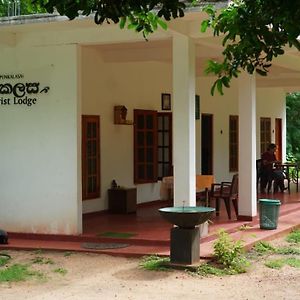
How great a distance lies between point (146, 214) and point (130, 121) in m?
1.77

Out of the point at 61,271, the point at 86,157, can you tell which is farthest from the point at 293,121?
the point at 61,271

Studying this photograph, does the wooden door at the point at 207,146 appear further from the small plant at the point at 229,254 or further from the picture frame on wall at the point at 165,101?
the small plant at the point at 229,254

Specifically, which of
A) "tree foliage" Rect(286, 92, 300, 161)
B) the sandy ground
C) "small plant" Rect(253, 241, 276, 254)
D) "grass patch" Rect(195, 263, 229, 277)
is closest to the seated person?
"small plant" Rect(253, 241, 276, 254)

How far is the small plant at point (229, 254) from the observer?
7.85m

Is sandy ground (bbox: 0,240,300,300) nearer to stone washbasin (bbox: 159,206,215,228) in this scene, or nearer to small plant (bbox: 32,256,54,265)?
small plant (bbox: 32,256,54,265)

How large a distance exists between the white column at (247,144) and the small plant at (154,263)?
287cm

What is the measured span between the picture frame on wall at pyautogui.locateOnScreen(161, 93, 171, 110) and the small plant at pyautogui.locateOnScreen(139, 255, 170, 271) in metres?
5.31

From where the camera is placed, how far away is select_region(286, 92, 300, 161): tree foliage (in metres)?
26.0

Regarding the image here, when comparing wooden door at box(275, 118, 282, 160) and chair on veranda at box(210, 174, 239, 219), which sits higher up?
wooden door at box(275, 118, 282, 160)

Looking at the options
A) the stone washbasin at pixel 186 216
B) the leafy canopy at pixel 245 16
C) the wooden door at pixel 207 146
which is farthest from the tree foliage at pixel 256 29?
the wooden door at pixel 207 146

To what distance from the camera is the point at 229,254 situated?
7871mm

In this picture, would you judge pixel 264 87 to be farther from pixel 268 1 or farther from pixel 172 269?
pixel 268 1

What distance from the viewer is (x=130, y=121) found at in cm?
1215

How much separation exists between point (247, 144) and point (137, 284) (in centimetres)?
415
